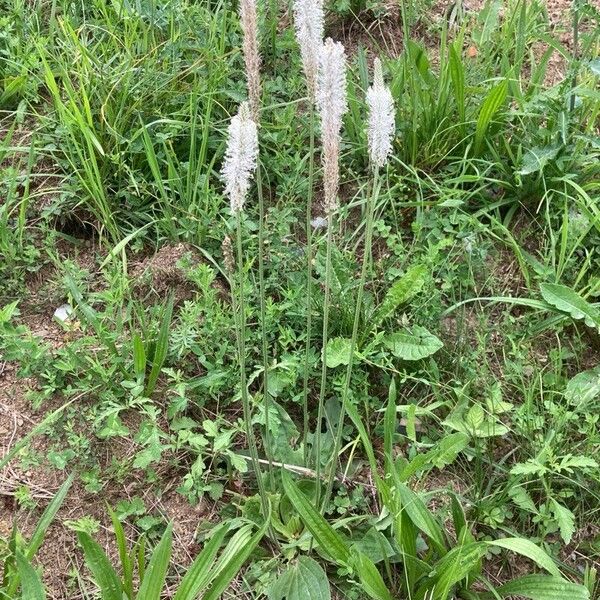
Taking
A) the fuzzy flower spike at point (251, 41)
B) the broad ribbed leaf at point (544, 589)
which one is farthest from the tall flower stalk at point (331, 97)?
the broad ribbed leaf at point (544, 589)

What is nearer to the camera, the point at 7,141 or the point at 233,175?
the point at 233,175

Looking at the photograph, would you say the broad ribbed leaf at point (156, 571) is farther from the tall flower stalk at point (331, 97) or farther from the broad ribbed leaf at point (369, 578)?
the tall flower stalk at point (331, 97)

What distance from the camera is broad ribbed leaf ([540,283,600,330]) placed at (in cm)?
238

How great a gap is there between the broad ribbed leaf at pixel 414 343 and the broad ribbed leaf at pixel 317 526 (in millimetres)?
673

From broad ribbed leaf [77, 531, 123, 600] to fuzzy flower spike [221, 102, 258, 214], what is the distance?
0.92 metres

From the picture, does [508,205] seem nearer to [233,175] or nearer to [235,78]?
[235,78]

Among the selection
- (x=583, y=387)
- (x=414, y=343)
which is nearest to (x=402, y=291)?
(x=414, y=343)

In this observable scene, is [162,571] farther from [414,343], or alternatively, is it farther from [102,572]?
[414,343]

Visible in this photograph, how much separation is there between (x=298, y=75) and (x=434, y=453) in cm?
176

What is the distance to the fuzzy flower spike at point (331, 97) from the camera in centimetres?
133

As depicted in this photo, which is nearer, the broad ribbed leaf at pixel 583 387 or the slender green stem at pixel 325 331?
the slender green stem at pixel 325 331

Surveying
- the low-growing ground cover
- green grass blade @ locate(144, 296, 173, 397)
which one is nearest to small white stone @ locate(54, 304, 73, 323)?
the low-growing ground cover

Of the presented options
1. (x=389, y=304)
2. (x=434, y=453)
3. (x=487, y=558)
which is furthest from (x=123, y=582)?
(x=389, y=304)

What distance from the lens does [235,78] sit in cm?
305
